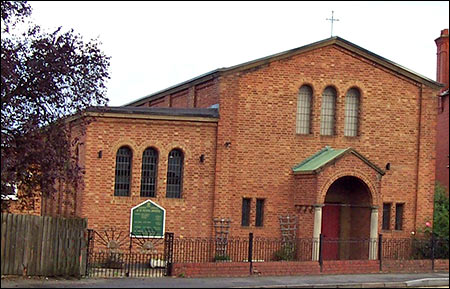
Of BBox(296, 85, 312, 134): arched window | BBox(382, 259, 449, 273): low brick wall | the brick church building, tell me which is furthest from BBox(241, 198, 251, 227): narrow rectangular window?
BBox(382, 259, 449, 273): low brick wall

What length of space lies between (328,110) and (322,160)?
8.51ft

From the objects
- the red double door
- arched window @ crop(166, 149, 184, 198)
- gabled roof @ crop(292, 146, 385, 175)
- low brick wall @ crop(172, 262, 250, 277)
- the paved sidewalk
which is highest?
gabled roof @ crop(292, 146, 385, 175)

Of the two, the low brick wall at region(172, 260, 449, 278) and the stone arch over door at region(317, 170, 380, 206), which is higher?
the stone arch over door at region(317, 170, 380, 206)

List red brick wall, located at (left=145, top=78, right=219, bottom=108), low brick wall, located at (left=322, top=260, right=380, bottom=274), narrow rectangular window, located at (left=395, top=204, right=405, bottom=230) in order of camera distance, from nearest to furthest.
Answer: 1. low brick wall, located at (left=322, top=260, right=380, bottom=274)
2. red brick wall, located at (left=145, top=78, right=219, bottom=108)
3. narrow rectangular window, located at (left=395, top=204, right=405, bottom=230)

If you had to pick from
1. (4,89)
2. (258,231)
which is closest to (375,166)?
(258,231)

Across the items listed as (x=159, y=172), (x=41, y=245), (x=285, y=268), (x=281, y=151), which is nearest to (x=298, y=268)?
(x=285, y=268)

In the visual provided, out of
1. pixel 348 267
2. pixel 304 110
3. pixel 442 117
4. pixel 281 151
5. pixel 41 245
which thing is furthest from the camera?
pixel 442 117

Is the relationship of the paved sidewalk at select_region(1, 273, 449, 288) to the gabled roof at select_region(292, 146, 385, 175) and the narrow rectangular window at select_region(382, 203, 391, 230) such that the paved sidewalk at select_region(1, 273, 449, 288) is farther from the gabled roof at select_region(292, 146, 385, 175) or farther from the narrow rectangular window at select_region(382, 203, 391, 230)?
the narrow rectangular window at select_region(382, 203, 391, 230)

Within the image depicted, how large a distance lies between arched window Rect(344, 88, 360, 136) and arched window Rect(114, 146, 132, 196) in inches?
348

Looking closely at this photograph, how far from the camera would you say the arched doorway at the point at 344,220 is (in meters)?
31.6

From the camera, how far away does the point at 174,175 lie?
97.8ft

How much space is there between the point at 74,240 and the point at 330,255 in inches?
500

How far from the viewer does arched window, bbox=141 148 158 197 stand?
1160 inches

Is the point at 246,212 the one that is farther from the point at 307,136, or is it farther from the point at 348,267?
the point at 348,267
